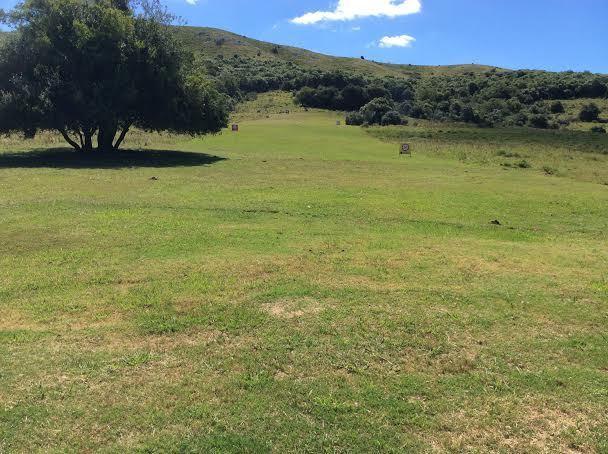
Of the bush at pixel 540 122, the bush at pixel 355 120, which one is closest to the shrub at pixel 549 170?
the bush at pixel 355 120

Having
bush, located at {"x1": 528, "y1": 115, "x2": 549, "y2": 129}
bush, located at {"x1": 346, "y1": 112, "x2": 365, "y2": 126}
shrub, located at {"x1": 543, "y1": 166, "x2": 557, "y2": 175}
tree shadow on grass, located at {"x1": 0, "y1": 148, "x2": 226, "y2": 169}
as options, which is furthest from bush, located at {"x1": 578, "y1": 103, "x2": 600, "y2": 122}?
tree shadow on grass, located at {"x1": 0, "y1": 148, "x2": 226, "y2": 169}

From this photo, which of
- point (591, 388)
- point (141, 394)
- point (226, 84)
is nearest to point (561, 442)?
point (591, 388)

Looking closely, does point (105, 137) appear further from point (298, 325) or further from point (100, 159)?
point (298, 325)

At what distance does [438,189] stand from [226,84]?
8087cm

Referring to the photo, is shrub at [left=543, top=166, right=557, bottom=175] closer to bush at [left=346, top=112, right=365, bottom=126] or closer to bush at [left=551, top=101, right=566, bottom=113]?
bush at [left=346, top=112, right=365, bottom=126]

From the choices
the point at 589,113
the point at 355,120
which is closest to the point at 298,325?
the point at 355,120

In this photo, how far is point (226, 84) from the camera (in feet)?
320

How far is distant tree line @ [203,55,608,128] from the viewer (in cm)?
8000

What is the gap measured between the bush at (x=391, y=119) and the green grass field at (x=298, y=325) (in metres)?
60.4

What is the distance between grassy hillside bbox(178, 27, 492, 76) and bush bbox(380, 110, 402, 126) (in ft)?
242

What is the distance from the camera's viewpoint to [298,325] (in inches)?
300

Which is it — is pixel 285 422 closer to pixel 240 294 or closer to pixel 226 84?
pixel 240 294

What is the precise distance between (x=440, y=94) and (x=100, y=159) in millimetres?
79115

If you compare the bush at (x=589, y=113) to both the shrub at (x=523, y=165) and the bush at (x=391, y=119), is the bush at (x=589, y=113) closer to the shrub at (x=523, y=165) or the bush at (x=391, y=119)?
the bush at (x=391, y=119)
